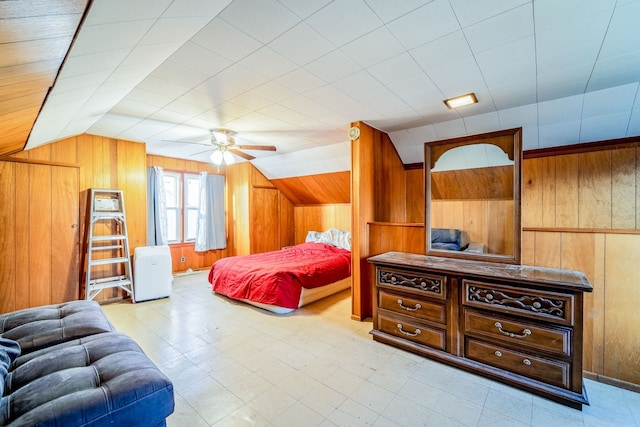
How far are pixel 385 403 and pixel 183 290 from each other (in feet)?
12.2

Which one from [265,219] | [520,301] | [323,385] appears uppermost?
[265,219]

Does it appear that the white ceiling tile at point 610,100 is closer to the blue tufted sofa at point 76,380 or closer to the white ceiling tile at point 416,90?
the white ceiling tile at point 416,90

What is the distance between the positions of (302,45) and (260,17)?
0.34m

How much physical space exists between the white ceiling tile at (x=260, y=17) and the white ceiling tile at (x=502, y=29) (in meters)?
1.05

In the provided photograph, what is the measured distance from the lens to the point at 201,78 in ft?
7.08

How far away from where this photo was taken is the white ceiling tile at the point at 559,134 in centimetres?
272

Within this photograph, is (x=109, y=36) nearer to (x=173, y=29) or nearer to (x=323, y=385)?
(x=173, y=29)

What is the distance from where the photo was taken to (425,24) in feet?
5.00

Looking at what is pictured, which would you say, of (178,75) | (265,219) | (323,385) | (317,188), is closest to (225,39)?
(178,75)

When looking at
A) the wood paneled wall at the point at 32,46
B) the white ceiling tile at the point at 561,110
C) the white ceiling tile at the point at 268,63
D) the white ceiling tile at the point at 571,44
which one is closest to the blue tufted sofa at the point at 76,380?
the wood paneled wall at the point at 32,46

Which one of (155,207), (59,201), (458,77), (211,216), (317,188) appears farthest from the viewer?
(211,216)

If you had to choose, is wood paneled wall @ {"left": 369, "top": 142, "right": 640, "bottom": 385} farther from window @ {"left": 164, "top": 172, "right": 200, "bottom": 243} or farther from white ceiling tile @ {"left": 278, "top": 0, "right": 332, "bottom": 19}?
window @ {"left": 164, "top": 172, "right": 200, "bottom": 243}

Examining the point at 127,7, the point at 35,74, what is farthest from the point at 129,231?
the point at 127,7

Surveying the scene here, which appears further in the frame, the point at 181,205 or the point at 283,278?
the point at 181,205
